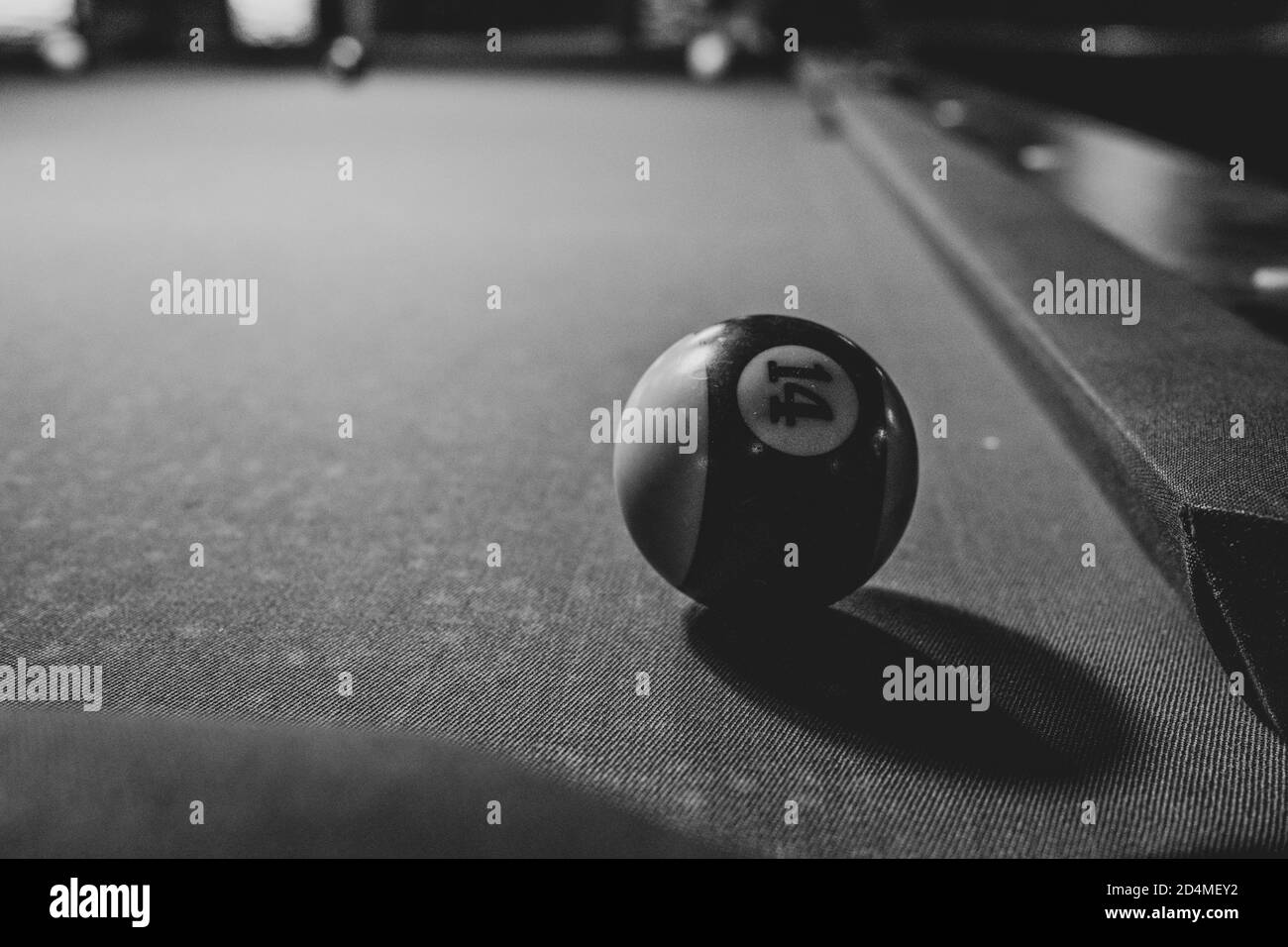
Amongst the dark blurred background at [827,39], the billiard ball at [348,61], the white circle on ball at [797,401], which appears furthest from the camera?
the billiard ball at [348,61]

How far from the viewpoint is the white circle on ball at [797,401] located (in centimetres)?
154

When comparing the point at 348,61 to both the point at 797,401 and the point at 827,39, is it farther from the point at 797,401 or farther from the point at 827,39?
the point at 797,401

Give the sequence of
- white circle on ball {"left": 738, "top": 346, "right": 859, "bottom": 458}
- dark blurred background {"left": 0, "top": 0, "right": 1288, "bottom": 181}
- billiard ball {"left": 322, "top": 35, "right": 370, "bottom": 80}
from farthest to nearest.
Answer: billiard ball {"left": 322, "top": 35, "right": 370, "bottom": 80} < dark blurred background {"left": 0, "top": 0, "right": 1288, "bottom": 181} < white circle on ball {"left": 738, "top": 346, "right": 859, "bottom": 458}

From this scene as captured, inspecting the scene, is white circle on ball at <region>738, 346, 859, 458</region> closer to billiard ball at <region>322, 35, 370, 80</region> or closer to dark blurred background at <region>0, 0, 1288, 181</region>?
dark blurred background at <region>0, 0, 1288, 181</region>

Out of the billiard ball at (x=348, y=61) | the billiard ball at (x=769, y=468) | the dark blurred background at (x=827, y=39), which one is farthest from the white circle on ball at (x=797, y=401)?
the billiard ball at (x=348, y=61)

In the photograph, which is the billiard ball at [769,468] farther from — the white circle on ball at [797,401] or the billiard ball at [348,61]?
the billiard ball at [348,61]

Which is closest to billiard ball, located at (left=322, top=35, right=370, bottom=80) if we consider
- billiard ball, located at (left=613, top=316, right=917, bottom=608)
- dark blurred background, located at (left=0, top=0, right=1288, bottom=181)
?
dark blurred background, located at (left=0, top=0, right=1288, bottom=181)

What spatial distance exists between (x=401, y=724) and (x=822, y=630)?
22.1 inches

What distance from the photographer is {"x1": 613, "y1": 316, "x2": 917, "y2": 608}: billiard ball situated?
60.6 inches

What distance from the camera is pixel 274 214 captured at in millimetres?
4945

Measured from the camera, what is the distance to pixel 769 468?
1.53 m

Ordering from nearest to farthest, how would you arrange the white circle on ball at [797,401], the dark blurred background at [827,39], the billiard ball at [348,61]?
the white circle on ball at [797,401], the dark blurred background at [827,39], the billiard ball at [348,61]

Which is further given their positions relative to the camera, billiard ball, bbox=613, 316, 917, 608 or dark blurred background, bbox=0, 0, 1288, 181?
dark blurred background, bbox=0, 0, 1288, 181
